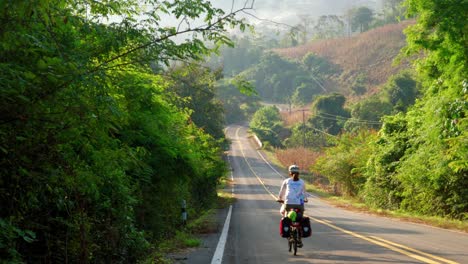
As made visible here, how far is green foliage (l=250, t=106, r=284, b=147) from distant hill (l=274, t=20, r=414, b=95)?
36488 mm

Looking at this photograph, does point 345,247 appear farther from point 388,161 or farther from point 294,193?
point 388,161

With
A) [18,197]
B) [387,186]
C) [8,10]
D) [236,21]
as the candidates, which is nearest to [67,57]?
[8,10]

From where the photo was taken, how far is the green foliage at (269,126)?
104m

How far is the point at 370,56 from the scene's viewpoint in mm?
175750

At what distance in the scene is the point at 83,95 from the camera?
4785 millimetres

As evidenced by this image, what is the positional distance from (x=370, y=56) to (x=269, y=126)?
A: 8102 cm

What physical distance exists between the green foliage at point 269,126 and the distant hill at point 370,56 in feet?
120

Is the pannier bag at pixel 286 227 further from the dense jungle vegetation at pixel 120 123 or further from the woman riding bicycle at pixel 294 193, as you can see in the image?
the dense jungle vegetation at pixel 120 123

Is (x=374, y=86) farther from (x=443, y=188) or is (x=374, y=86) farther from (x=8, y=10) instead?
(x=8, y=10)

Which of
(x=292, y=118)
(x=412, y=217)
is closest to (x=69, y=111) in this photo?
(x=412, y=217)

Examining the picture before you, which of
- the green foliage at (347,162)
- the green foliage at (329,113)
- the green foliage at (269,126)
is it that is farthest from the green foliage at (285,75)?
the green foliage at (347,162)

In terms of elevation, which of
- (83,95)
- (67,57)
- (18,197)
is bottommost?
(18,197)

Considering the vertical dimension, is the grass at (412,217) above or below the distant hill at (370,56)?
below

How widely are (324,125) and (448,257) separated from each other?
82.3 meters
